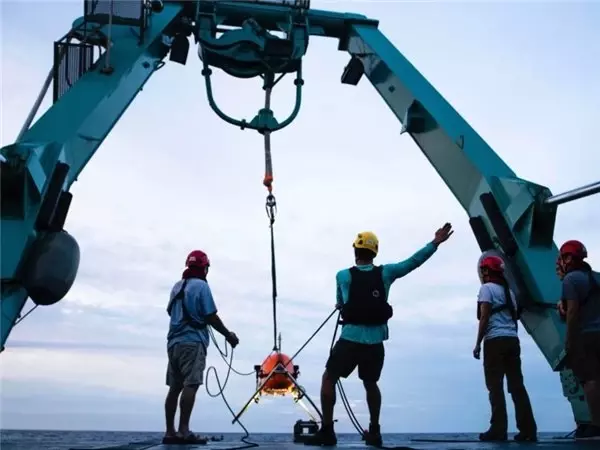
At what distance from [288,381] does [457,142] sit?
365cm

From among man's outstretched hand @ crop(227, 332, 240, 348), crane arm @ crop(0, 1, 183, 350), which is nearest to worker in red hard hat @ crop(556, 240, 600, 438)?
man's outstretched hand @ crop(227, 332, 240, 348)

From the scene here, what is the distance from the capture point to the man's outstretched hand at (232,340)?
7980 mm

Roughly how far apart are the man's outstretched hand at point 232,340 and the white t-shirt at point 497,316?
2531 mm

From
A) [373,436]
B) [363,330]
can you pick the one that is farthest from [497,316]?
[373,436]

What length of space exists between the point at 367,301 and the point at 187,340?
192cm

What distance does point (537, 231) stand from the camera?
28.6 feet

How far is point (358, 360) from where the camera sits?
7.16 m

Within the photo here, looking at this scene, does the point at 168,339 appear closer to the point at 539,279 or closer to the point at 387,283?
the point at 387,283

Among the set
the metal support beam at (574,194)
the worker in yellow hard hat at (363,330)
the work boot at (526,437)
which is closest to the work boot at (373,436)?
the worker in yellow hard hat at (363,330)

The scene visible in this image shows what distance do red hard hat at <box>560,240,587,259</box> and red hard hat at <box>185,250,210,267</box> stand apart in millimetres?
3552

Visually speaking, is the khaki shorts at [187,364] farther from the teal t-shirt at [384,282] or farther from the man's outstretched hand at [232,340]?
the teal t-shirt at [384,282]

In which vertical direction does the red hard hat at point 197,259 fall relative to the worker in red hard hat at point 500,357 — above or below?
above

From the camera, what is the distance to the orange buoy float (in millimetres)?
9438

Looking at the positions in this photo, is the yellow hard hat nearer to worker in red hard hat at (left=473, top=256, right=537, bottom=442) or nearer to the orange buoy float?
worker in red hard hat at (left=473, top=256, right=537, bottom=442)
